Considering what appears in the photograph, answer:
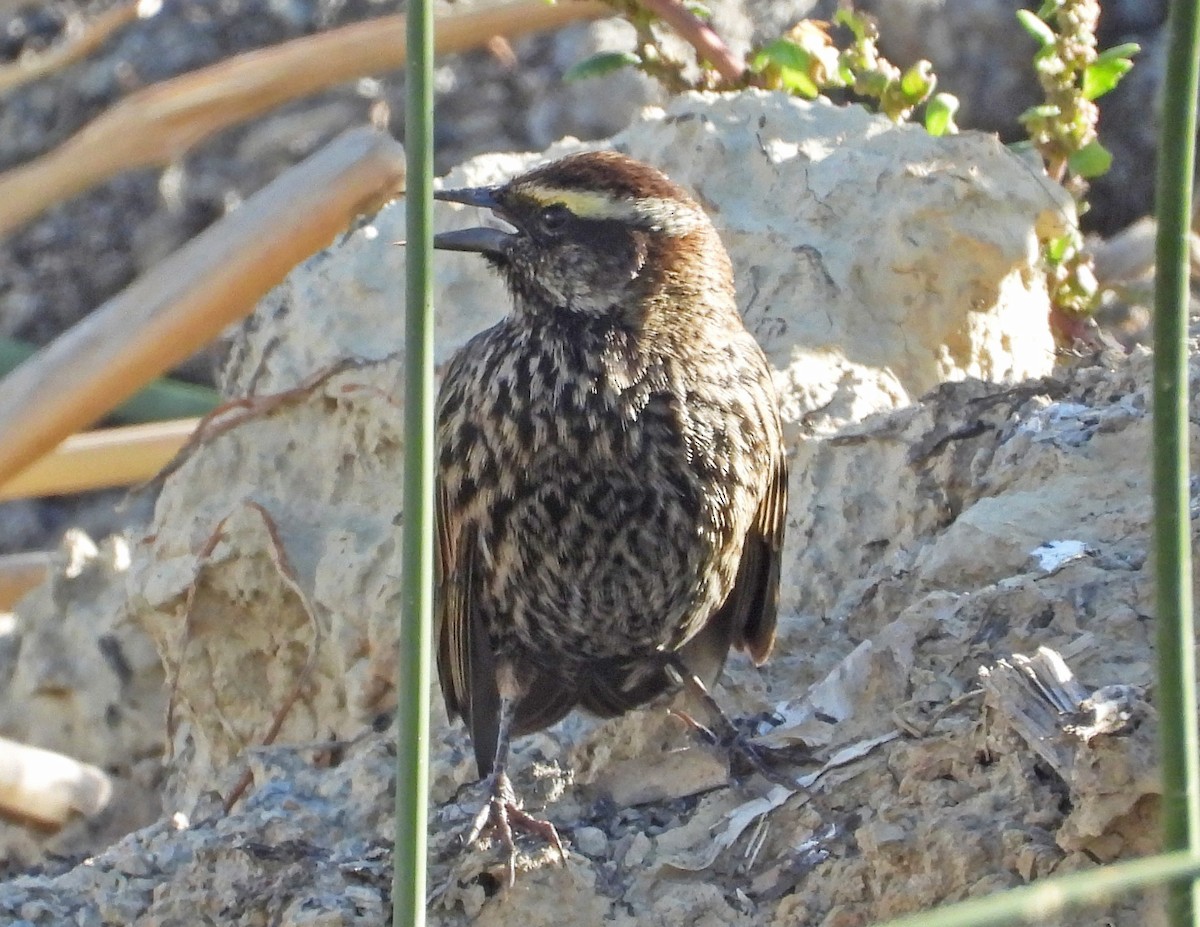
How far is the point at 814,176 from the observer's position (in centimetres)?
482

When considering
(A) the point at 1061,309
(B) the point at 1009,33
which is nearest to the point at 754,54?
(A) the point at 1061,309

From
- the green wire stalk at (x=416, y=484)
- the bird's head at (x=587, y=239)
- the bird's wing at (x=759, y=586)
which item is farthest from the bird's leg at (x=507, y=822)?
the green wire stalk at (x=416, y=484)

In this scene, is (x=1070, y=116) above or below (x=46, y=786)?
above

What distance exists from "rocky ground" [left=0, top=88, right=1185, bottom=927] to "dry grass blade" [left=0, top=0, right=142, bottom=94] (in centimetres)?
208

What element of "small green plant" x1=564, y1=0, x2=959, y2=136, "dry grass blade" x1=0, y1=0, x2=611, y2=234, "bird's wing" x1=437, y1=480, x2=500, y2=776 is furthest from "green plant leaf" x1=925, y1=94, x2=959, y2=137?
"bird's wing" x1=437, y1=480, x2=500, y2=776

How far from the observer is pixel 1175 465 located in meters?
1.55

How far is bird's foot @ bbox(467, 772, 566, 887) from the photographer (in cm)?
315

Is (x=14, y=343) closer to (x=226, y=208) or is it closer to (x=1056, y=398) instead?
(x=226, y=208)

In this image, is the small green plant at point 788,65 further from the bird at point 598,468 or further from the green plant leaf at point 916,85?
the bird at point 598,468

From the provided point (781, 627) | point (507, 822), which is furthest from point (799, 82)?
point (507, 822)

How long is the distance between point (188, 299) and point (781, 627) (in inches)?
81.6

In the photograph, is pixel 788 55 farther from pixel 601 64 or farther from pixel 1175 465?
pixel 1175 465

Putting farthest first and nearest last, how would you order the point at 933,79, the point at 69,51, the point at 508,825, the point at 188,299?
1. the point at 69,51
2. the point at 933,79
3. the point at 188,299
4. the point at 508,825

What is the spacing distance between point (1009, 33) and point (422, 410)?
209 inches
